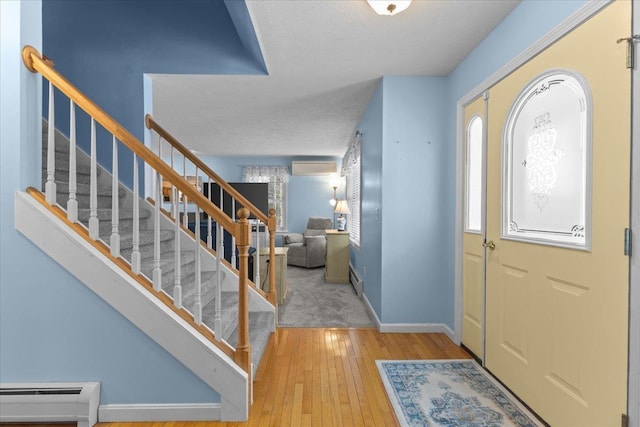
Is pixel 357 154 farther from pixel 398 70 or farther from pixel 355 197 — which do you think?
pixel 398 70

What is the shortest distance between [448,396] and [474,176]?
167 centimetres

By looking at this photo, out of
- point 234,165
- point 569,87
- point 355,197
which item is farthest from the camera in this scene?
point 234,165

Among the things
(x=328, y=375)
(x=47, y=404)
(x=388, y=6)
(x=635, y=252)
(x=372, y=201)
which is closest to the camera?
(x=635, y=252)

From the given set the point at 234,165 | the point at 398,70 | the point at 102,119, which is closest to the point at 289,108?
the point at 398,70

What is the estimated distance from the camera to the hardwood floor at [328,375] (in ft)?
5.95

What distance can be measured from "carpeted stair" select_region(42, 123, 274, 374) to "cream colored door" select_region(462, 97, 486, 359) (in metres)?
1.68

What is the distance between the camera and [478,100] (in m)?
2.50

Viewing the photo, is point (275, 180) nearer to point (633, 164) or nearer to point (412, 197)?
point (412, 197)

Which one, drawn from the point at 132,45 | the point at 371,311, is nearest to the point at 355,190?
the point at 371,311

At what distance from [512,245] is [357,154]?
2936 millimetres

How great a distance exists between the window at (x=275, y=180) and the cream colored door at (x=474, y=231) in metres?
5.37

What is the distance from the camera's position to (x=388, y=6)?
193 cm

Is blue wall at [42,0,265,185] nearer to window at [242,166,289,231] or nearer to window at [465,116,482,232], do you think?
window at [465,116,482,232]

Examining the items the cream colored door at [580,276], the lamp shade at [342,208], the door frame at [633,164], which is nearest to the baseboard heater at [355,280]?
the lamp shade at [342,208]
